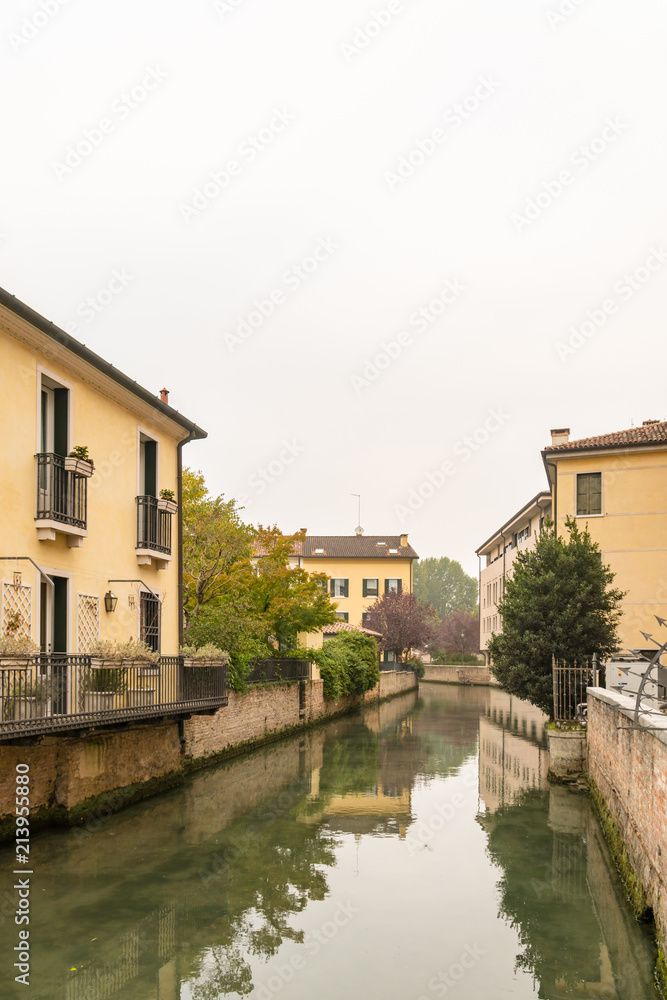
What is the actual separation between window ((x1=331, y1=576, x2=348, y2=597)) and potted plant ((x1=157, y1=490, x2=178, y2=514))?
159 ft

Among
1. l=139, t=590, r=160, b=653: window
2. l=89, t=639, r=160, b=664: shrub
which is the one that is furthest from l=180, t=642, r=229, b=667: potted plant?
l=89, t=639, r=160, b=664: shrub

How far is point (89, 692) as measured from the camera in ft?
38.1

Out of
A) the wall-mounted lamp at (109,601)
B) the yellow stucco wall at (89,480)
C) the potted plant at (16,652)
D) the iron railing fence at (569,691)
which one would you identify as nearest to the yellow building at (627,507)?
the iron railing fence at (569,691)

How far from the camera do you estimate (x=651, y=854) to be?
7.78m

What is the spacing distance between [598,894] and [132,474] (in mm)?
10430

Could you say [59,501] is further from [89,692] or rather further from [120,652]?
[89,692]

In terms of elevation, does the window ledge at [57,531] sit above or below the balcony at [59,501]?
below

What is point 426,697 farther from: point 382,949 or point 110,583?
point 382,949

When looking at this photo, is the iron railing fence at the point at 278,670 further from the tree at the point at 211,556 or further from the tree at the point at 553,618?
the tree at the point at 553,618

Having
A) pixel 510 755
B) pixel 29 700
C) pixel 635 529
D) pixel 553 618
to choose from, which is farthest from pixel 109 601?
pixel 635 529

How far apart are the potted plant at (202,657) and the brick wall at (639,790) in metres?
7.37

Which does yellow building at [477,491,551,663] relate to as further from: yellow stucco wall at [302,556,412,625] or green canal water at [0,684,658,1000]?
green canal water at [0,684,658,1000]

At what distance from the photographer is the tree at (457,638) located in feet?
236

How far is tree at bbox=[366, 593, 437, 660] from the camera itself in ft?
181
